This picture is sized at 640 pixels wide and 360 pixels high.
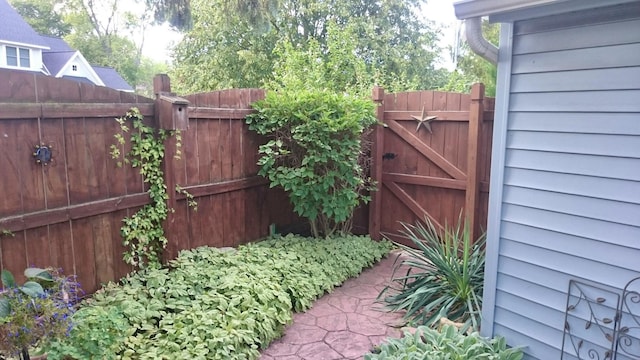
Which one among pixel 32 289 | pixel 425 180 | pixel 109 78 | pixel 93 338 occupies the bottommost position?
pixel 93 338

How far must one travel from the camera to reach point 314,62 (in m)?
7.27

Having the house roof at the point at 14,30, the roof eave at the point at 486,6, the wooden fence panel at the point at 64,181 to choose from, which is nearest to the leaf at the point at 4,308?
the wooden fence panel at the point at 64,181

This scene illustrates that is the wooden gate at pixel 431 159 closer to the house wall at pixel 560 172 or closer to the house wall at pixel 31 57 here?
the house wall at pixel 560 172

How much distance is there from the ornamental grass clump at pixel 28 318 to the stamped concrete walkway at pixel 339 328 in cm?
122

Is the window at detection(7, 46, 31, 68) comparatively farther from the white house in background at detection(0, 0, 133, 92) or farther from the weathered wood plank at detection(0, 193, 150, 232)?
the weathered wood plank at detection(0, 193, 150, 232)

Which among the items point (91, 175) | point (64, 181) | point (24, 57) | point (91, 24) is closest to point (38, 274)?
point (64, 181)

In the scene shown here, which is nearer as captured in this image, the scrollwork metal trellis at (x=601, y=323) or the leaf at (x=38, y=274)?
the scrollwork metal trellis at (x=601, y=323)

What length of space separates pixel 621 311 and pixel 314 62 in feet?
20.0

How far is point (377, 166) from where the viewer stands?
5.09m

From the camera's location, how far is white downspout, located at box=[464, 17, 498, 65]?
7.38 feet

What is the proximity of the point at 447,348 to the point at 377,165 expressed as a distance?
2.90 m

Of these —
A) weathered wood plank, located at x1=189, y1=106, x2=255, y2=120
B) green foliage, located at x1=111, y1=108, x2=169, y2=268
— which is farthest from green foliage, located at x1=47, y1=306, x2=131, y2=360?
weathered wood plank, located at x1=189, y1=106, x2=255, y2=120

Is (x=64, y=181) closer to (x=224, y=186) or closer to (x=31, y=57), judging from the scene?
(x=224, y=186)

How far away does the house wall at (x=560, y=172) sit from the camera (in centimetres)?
194
